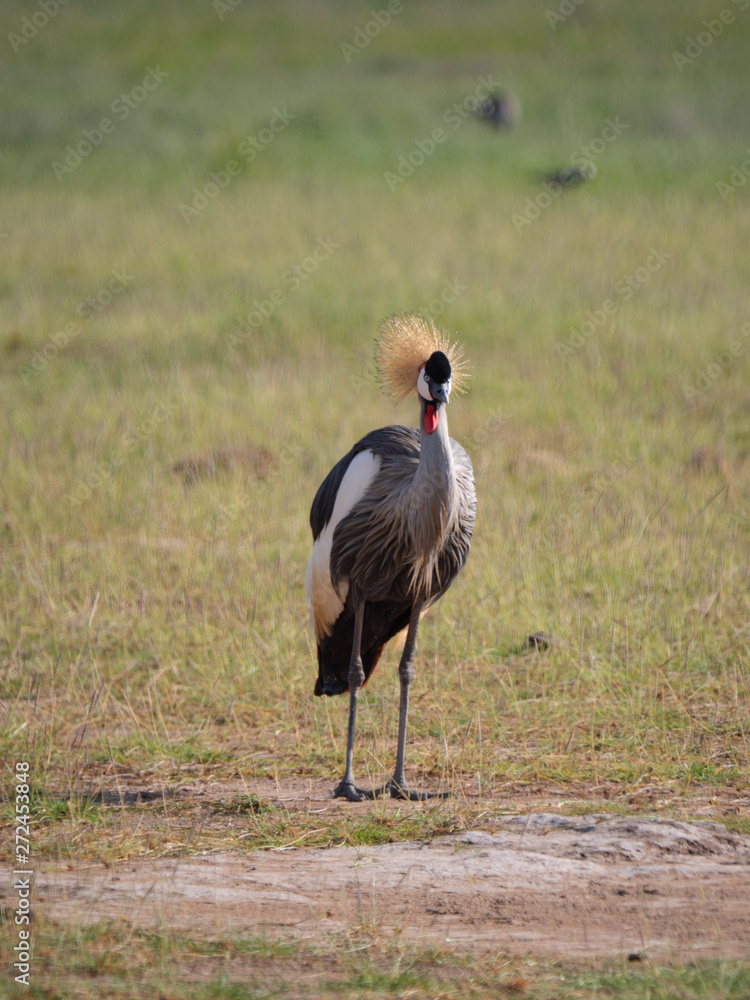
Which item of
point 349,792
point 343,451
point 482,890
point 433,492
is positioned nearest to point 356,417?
point 343,451

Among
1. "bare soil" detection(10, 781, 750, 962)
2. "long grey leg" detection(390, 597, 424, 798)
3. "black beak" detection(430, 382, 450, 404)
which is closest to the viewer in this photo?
"bare soil" detection(10, 781, 750, 962)

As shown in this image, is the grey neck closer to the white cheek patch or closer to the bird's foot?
the white cheek patch

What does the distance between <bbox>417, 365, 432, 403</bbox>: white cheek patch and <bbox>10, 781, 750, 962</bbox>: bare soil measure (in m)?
1.31

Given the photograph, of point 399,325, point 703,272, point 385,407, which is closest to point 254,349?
point 385,407

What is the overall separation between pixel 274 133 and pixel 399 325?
629 inches

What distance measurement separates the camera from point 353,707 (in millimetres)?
3779

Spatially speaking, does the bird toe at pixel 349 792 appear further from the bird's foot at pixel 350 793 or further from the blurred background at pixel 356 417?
the blurred background at pixel 356 417

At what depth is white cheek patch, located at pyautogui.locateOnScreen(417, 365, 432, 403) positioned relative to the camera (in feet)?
11.7

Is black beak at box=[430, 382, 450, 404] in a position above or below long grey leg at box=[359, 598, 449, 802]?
above

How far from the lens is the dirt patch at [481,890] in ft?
8.52

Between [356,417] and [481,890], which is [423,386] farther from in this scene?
[356,417]

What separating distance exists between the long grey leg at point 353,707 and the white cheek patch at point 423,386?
30.7 inches

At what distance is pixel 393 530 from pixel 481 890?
4.21ft

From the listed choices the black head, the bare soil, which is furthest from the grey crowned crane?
the bare soil
